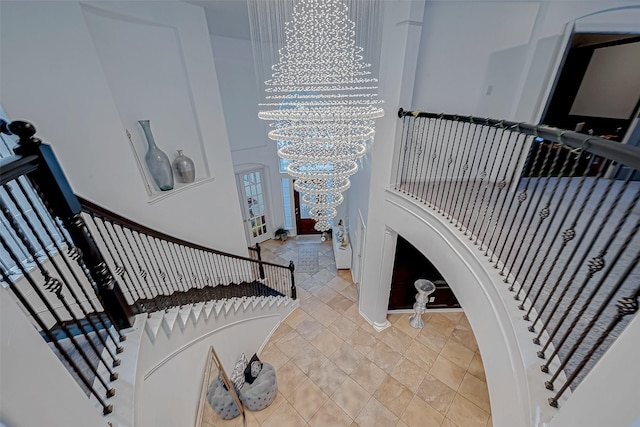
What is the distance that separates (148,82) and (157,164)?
906 millimetres

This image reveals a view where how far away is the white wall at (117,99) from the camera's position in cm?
192

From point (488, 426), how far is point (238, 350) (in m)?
3.56

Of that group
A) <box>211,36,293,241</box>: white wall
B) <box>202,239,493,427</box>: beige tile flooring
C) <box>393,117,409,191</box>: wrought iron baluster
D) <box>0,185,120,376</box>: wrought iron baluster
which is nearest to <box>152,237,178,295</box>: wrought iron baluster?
<box>202,239,493,427</box>: beige tile flooring

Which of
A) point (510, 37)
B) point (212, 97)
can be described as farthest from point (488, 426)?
point (212, 97)

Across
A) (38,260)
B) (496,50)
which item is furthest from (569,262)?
(496,50)

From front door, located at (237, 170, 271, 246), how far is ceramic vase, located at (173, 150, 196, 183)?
10.6ft

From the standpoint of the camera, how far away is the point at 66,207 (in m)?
1.39

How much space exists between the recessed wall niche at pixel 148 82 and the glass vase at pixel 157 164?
0.08 metres

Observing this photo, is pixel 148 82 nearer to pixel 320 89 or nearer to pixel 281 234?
pixel 320 89

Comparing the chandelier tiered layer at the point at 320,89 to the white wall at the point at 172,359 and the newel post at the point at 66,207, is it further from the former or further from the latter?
the white wall at the point at 172,359

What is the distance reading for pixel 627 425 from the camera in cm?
74

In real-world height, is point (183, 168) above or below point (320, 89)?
below

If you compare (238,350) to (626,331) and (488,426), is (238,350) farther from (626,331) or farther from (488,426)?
(626,331)

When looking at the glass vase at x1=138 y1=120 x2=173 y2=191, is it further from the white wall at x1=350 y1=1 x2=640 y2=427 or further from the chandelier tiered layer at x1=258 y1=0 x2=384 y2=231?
the white wall at x1=350 y1=1 x2=640 y2=427
